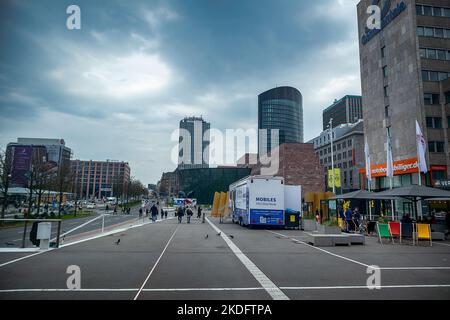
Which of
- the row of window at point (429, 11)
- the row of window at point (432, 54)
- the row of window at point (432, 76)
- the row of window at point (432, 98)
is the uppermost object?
the row of window at point (429, 11)

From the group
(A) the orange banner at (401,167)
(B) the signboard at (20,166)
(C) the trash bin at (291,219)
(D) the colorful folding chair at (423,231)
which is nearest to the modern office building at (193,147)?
(B) the signboard at (20,166)

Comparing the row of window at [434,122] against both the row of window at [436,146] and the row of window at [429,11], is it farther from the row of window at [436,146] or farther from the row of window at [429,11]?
the row of window at [429,11]

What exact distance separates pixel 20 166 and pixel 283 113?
13133 cm

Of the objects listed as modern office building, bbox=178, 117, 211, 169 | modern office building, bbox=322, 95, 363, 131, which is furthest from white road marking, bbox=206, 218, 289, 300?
modern office building, bbox=322, 95, 363, 131

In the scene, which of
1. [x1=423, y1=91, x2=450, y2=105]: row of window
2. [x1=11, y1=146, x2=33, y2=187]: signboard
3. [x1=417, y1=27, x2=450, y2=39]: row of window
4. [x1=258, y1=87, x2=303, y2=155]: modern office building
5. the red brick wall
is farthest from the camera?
[x1=258, y1=87, x2=303, y2=155]: modern office building

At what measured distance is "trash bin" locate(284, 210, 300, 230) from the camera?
22.9m

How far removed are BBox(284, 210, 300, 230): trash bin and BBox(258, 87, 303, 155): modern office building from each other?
128868mm

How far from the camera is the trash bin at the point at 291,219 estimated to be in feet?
75.3

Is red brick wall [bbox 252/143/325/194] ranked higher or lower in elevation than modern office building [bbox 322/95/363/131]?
lower

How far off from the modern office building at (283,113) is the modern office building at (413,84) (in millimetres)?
107689

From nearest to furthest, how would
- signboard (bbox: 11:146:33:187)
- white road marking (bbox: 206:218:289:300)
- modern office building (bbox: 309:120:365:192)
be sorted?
1. white road marking (bbox: 206:218:289:300)
2. signboard (bbox: 11:146:33:187)
3. modern office building (bbox: 309:120:365:192)

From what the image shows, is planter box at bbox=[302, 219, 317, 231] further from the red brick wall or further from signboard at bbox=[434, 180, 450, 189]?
the red brick wall

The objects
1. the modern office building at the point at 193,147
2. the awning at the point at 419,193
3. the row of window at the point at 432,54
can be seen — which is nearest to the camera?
the awning at the point at 419,193
